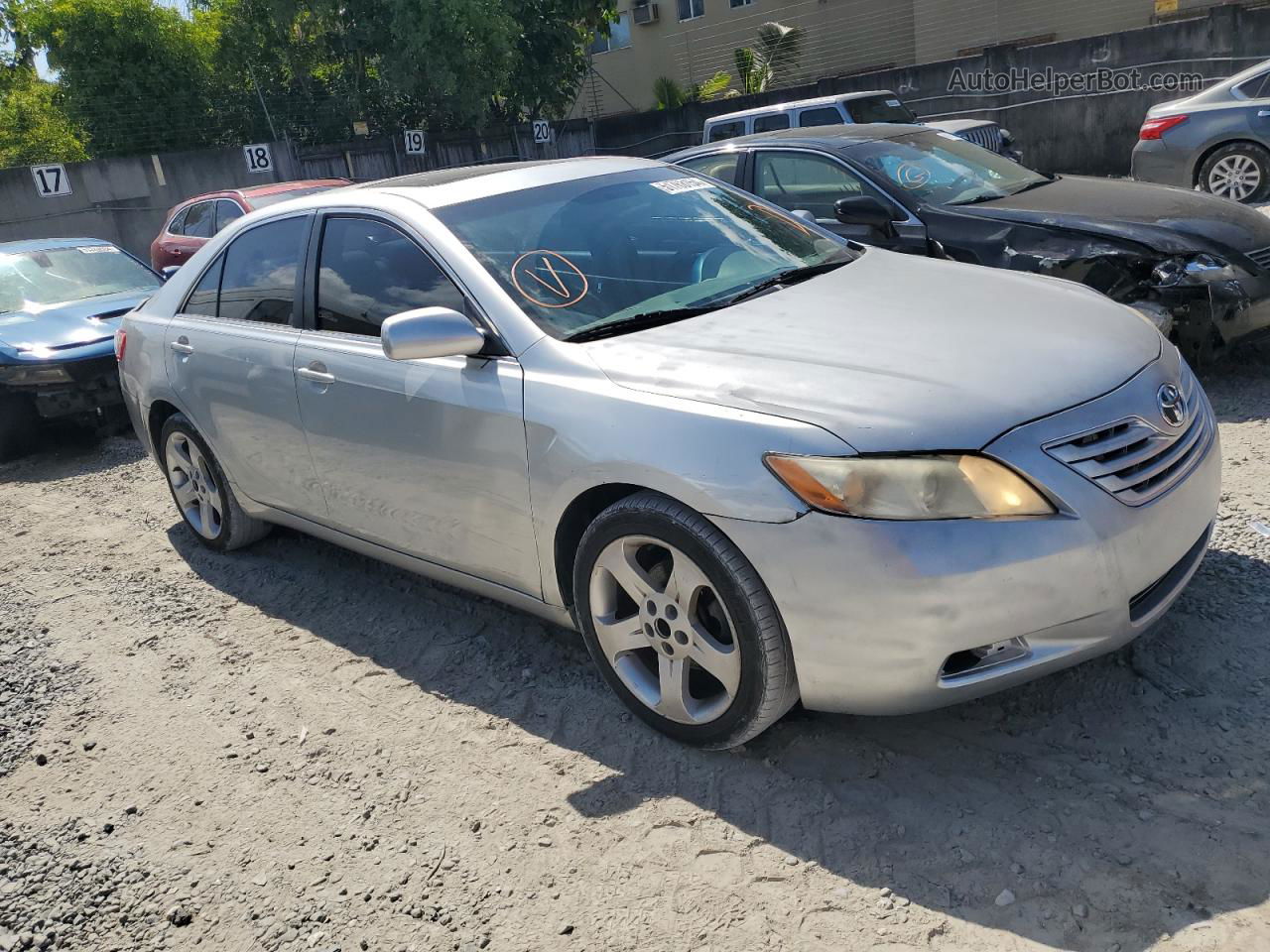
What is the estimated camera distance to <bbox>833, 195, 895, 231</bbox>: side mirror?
6070 mm

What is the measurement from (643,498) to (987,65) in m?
15.7

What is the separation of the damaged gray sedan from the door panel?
2266 millimetres

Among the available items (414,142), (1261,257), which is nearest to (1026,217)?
(1261,257)

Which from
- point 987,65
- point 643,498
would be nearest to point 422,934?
point 643,498

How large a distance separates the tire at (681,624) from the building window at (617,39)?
27857mm

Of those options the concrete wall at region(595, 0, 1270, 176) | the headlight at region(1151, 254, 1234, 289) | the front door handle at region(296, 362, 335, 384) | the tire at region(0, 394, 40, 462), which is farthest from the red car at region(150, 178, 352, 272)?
the concrete wall at region(595, 0, 1270, 176)

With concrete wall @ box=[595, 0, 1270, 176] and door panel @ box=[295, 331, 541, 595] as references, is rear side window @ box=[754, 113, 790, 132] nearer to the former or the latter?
concrete wall @ box=[595, 0, 1270, 176]

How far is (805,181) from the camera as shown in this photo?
6.88m

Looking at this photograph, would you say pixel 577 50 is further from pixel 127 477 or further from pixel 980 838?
pixel 980 838

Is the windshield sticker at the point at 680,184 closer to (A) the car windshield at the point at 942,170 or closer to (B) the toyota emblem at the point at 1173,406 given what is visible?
(B) the toyota emblem at the point at 1173,406

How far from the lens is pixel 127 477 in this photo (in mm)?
6977

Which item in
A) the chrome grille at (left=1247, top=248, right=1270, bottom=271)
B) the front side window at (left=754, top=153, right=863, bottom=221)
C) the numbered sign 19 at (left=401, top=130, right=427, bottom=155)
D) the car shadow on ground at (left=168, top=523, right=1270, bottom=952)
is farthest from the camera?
the numbered sign 19 at (left=401, top=130, right=427, bottom=155)

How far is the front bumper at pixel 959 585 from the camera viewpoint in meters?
2.54

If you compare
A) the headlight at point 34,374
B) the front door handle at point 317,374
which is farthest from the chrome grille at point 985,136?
the front door handle at point 317,374
